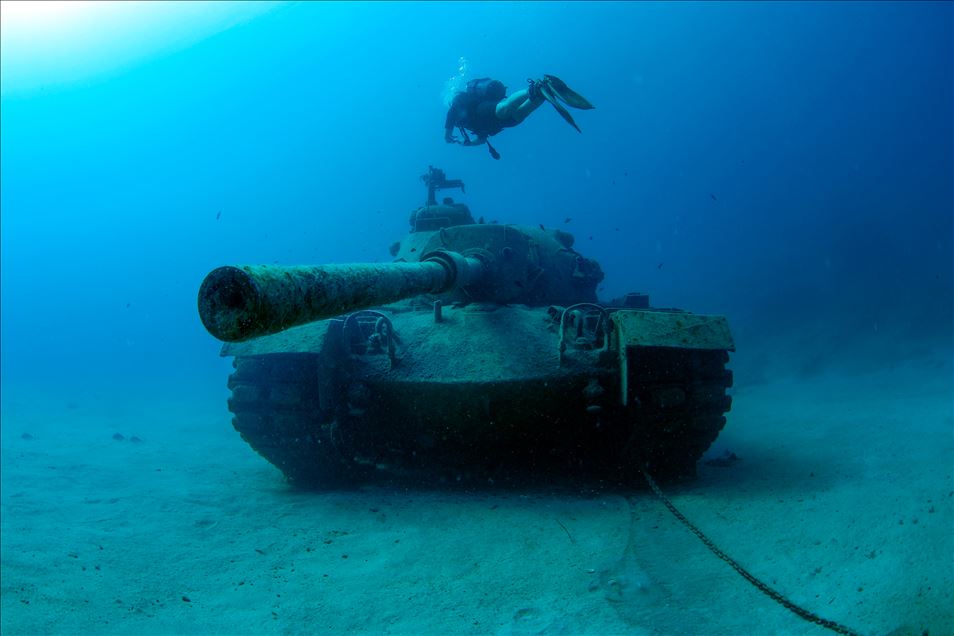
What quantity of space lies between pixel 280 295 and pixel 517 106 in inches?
199

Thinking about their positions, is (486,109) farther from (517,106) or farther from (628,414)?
(628,414)

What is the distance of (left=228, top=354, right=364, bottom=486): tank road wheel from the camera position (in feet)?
18.1

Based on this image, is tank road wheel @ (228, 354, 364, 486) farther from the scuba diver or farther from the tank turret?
the scuba diver

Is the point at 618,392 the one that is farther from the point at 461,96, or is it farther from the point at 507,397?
the point at 461,96

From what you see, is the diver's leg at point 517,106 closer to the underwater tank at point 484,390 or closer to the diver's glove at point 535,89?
the diver's glove at point 535,89

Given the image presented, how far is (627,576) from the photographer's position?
363 cm

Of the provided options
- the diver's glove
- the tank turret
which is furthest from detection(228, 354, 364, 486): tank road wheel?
the diver's glove

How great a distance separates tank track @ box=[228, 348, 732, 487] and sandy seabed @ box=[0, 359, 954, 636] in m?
0.31

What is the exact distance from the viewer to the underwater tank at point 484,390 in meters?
5.00

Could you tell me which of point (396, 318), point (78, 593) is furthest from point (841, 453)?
point (78, 593)

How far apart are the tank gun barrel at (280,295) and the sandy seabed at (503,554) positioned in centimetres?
184

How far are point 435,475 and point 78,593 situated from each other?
3.00m

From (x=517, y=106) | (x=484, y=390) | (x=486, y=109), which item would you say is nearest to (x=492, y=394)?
(x=484, y=390)

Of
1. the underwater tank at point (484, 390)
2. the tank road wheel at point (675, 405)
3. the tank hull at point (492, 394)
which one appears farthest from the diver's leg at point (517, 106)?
the tank road wheel at point (675, 405)
